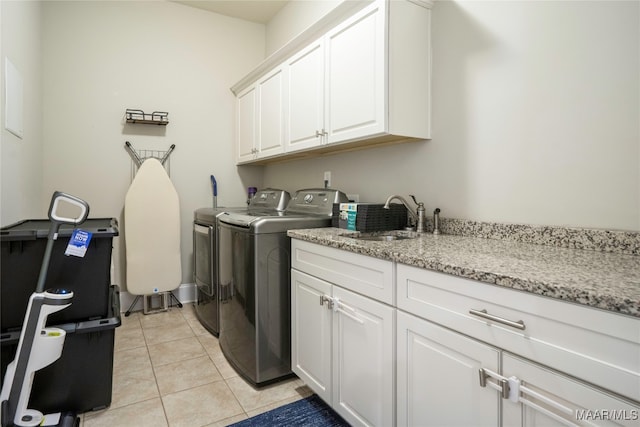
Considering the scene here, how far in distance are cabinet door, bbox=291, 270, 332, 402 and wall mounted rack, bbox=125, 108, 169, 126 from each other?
2103 mm

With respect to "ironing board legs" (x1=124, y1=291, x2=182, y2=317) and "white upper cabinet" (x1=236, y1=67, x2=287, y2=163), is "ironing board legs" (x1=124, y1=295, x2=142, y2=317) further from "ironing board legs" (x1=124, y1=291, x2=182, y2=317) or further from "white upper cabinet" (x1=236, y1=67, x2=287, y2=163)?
"white upper cabinet" (x1=236, y1=67, x2=287, y2=163)

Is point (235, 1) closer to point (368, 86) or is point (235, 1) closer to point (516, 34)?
point (368, 86)

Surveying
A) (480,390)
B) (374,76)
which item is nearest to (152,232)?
(374,76)

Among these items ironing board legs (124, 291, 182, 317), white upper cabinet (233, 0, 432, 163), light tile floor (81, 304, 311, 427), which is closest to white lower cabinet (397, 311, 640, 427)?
light tile floor (81, 304, 311, 427)

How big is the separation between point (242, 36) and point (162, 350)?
3022mm

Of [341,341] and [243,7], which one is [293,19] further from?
[341,341]

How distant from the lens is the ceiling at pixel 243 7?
3.25 meters

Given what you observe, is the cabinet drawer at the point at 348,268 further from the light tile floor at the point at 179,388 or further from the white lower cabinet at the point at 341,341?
the light tile floor at the point at 179,388

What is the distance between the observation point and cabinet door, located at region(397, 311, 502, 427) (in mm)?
968

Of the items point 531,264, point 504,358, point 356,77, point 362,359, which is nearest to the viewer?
point 504,358

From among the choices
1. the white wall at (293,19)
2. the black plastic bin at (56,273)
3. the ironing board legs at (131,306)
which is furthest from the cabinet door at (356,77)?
the ironing board legs at (131,306)

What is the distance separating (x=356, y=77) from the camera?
6.30 feet

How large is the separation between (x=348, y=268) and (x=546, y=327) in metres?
0.77
